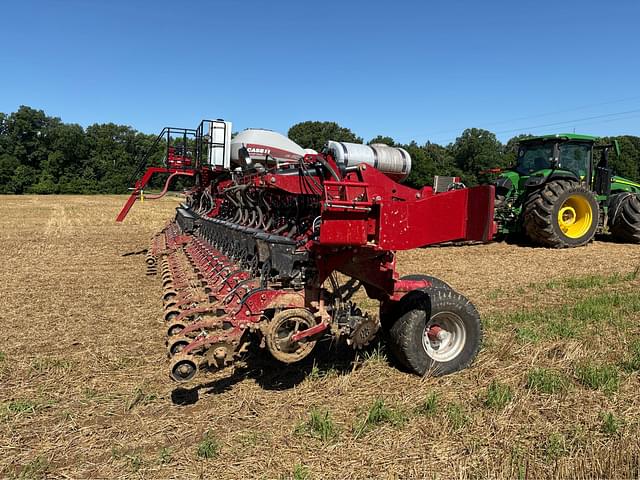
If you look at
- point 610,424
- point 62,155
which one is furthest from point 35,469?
point 62,155

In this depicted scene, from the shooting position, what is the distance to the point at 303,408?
3.06 m

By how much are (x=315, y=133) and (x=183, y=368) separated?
62.5 m

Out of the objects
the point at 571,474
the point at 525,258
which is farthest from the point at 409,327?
the point at 525,258

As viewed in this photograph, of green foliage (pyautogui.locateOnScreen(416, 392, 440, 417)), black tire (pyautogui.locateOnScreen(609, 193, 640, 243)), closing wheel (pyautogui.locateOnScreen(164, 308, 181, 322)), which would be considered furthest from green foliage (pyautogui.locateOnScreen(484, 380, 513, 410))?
black tire (pyautogui.locateOnScreen(609, 193, 640, 243))

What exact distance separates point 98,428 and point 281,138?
879cm

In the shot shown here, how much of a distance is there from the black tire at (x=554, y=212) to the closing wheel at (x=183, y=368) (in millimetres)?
8315

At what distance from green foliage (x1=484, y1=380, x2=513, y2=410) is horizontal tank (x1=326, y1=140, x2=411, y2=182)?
1822mm

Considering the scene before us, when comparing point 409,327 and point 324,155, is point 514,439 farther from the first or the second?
point 324,155

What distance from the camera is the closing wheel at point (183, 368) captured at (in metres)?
2.84

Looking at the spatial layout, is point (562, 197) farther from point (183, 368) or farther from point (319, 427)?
point (183, 368)

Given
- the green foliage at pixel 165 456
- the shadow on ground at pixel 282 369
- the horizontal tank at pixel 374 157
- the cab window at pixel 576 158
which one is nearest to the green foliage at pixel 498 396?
the shadow on ground at pixel 282 369

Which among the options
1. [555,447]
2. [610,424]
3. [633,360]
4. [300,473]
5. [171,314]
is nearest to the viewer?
[300,473]

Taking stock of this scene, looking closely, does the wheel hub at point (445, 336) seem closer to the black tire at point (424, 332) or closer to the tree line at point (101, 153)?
the black tire at point (424, 332)

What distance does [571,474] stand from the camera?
228cm
